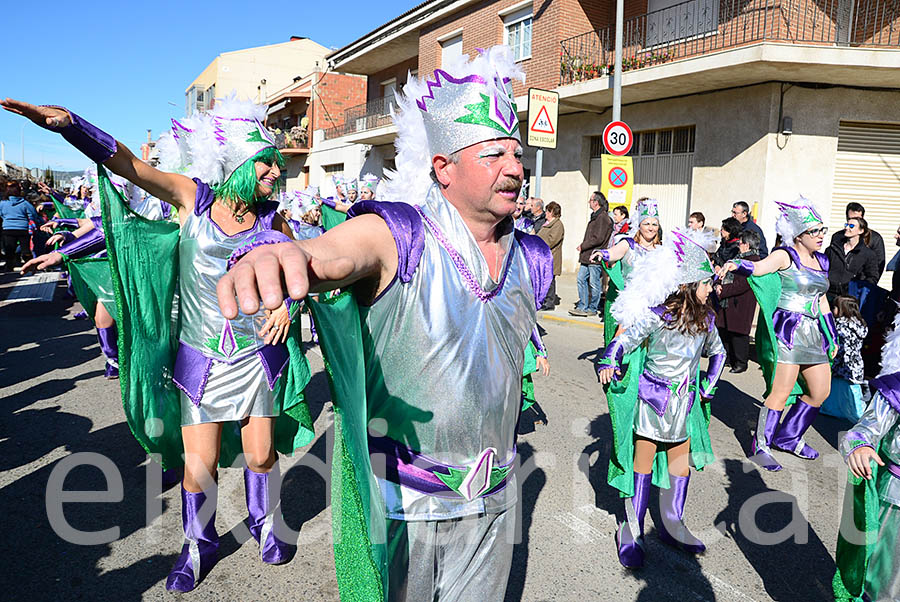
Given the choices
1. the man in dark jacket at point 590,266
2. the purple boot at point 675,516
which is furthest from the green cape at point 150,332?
the man in dark jacket at point 590,266

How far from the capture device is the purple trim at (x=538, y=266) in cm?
209

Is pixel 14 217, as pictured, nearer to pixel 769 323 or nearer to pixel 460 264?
pixel 769 323

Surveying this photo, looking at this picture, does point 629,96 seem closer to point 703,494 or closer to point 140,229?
point 703,494

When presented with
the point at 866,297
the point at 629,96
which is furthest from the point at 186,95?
the point at 866,297

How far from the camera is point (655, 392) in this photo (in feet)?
11.9

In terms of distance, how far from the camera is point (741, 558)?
11.6ft

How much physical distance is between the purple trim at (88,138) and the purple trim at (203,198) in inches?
23.5

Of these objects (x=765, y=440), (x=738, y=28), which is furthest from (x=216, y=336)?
A: (x=738, y=28)

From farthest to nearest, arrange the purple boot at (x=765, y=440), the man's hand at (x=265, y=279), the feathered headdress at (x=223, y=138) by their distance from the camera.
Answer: the purple boot at (x=765, y=440)
the feathered headdress at (x=223, y=138)
the man's hand at (x=265, y=279)

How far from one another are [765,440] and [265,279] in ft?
16.1

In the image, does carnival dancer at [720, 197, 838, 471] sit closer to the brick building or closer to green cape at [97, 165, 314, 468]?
green cape at [97, 165, 314, 468]

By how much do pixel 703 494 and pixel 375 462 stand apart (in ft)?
10.5

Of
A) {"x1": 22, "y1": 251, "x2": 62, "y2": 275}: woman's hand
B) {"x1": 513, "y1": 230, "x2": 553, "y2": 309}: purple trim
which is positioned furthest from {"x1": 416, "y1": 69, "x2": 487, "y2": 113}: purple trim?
{"x1": 22, "y1": 251, "x2": 62, "y2": 275}: woman's hand

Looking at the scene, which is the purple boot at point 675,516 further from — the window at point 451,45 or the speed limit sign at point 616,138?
the window at point 451,45
